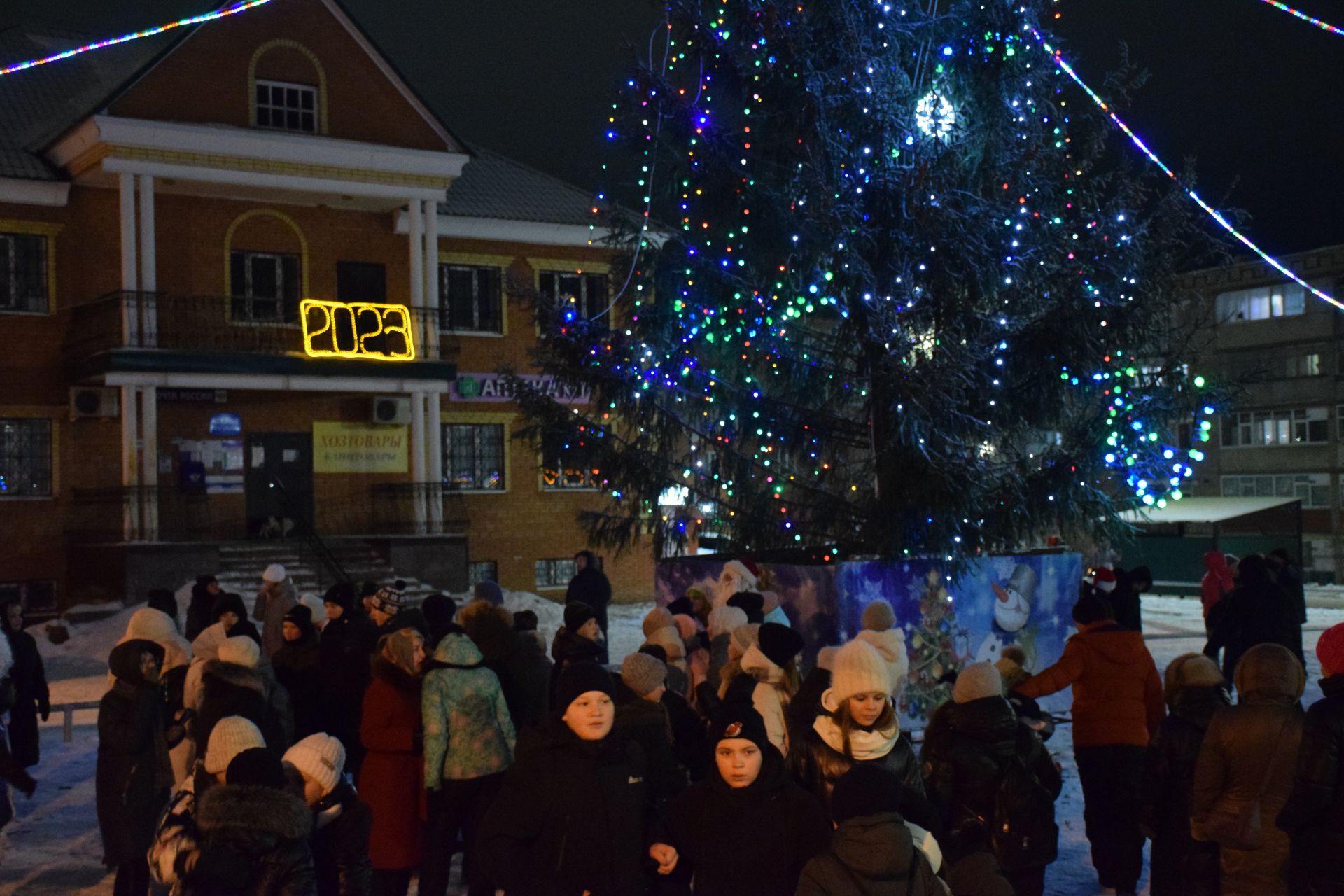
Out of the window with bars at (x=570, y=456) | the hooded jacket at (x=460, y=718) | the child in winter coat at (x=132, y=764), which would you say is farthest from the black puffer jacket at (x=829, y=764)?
the window with bars at (x=570, y=456)

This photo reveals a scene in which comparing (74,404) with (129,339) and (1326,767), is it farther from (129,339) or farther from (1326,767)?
(1326,767)

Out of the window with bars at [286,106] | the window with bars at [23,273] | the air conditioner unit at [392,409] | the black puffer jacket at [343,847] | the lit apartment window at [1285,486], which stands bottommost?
the black puffer jacket at [343,847]

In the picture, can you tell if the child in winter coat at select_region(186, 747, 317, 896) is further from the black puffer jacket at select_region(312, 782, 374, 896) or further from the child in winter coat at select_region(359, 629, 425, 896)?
the child in winter coat at select_region(359, 629, 425, 896)

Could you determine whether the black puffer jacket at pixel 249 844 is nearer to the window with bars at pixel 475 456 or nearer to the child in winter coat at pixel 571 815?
the child in winter coat at pixel 571 815

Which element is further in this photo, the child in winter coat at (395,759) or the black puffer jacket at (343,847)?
the child in winter coat at (395,759)

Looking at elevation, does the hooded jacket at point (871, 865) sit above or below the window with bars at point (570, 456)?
below

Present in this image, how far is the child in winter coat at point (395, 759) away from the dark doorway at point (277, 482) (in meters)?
17.4

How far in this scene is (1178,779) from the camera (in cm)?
608

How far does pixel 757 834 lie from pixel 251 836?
5.49ft

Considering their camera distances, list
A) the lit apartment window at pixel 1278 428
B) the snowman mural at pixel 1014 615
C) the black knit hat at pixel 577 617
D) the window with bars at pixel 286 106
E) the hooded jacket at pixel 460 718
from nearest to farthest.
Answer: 1. the hooded jacket at pixel 460 718
2. the black knit hat at pixel 577 617
3. the snowman mural at pixel 1014 615
4. the window with bars at pixel 286 106
5. the lit apartment window at pixel 1278 428

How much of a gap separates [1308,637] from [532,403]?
44.7ft

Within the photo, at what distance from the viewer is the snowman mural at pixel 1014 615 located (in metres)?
12.5

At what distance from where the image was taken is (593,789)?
4879mm

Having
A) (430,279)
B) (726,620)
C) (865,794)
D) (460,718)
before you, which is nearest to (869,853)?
(865,794)
